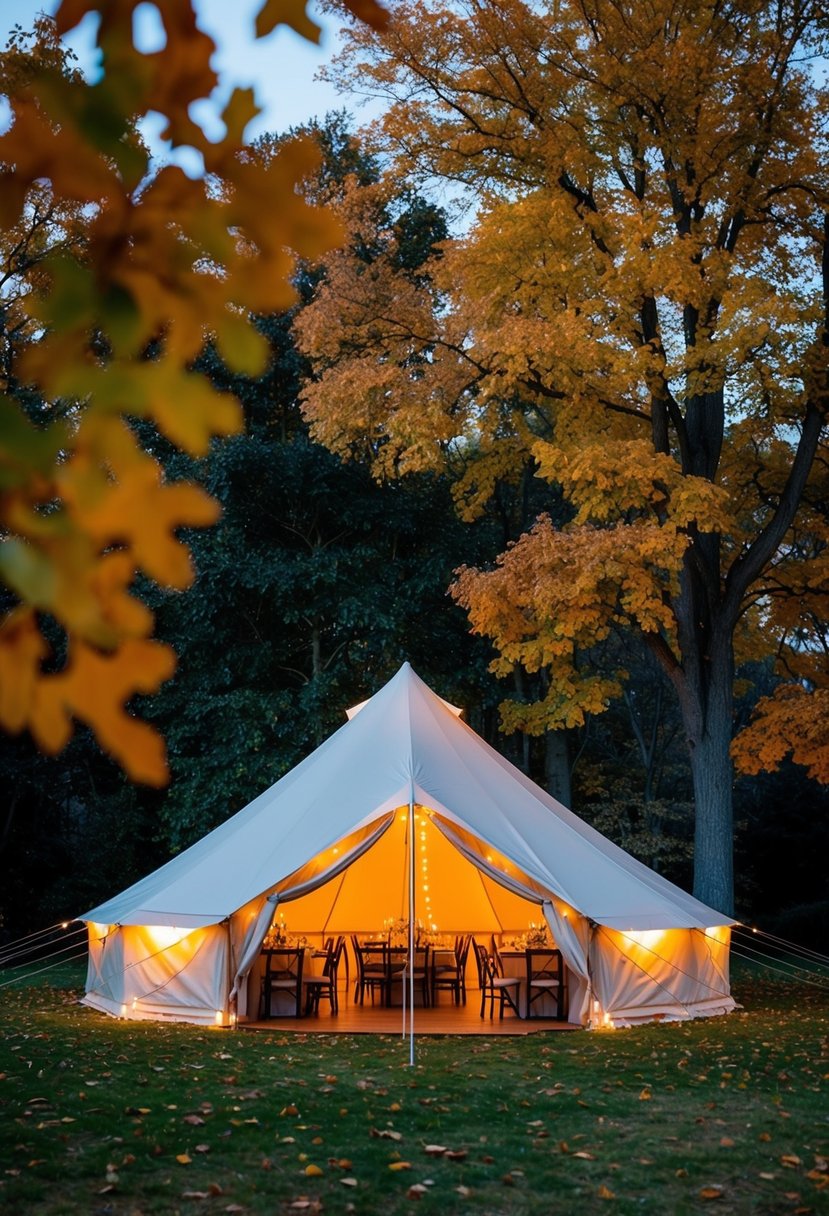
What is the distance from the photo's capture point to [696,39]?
41.5 ft

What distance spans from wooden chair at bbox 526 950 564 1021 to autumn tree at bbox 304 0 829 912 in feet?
9.88

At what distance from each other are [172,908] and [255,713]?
6859 millimetres

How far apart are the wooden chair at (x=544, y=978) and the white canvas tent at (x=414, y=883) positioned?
0.44 ft

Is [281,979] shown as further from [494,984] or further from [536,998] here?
[536,998]

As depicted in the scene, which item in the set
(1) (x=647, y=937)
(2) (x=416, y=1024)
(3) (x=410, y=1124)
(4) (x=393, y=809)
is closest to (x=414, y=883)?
(4) (x=393, y=809)

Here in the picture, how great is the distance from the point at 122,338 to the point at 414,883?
26.6 feet

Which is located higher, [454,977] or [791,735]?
[791,735]

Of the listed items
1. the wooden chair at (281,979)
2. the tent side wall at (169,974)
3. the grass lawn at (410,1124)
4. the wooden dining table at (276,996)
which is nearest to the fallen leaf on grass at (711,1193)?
the grass lawn at (410,1124)

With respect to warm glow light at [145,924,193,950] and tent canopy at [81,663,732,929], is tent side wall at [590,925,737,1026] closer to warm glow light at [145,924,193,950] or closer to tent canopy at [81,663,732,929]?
tent canopy at [81,663,732,929]

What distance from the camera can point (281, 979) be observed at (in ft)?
34.6

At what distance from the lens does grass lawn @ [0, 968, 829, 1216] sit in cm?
468

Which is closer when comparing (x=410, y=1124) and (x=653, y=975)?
(x=410, y=1124)

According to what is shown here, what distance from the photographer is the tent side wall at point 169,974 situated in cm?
965

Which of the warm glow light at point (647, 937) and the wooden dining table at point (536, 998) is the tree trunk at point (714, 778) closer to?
the wooden dining table at point (536, 998)
